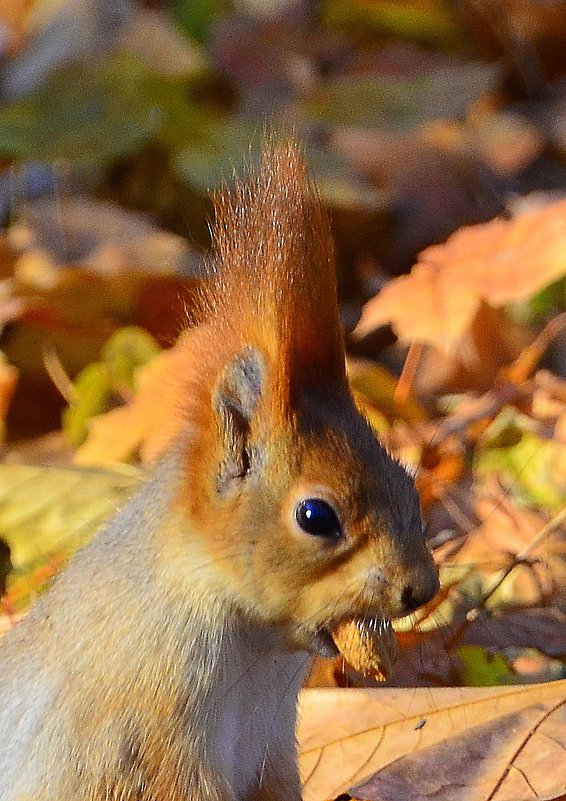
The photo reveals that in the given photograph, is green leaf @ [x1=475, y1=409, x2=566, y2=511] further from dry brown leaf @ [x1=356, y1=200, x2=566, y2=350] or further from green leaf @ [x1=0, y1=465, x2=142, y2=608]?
green leaf @ [x1=0, y1=465, x2=142, y2=608]

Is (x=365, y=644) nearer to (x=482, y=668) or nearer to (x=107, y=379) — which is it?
(x=482, y=668)

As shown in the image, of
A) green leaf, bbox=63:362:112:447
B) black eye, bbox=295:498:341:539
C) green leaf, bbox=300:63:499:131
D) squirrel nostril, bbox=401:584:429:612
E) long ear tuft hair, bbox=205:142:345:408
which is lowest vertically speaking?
green leaf, bbox=63:362:112:447

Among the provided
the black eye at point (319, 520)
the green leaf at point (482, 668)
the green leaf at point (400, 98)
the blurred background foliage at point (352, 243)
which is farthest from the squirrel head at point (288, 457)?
the green leaf at point (400, 98)

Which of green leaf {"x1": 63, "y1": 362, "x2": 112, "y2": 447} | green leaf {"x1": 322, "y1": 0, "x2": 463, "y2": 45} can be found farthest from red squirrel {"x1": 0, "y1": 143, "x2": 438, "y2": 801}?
green leaf {"x1": 322, "y1": 0, "x2": 463, "y2": 45}

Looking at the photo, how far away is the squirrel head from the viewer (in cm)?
127

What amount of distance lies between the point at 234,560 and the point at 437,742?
0.39m

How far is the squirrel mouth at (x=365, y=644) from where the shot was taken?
4.30ft

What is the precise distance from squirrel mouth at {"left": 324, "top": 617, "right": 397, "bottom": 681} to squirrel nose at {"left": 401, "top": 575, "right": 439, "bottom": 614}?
33 mm

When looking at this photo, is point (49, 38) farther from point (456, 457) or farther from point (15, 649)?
point (15, 649)

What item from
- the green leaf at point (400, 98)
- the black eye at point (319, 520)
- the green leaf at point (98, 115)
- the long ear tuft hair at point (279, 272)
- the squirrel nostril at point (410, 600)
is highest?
the long ear tuft hair at point (279, 272)

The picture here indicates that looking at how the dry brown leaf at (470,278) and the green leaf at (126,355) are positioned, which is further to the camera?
the green leaf at (126,355)

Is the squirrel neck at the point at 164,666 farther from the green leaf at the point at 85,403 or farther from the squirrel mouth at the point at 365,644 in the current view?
the green leaf at the point at 85,403

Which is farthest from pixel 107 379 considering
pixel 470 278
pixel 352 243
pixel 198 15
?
pixel 198 15

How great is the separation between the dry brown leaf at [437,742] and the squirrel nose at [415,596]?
9.4 inches
